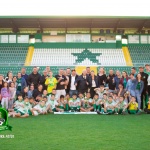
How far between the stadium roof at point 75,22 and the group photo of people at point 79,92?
1570 cm

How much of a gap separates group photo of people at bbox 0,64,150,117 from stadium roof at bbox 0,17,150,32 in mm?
15699

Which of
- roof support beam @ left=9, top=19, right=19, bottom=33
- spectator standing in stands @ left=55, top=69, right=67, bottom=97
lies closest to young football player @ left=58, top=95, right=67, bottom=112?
spectator standing in stands @ left=55, top=69, right=67, bottom=97

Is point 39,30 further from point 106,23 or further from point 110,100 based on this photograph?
point 110,100

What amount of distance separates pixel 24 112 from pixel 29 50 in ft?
60.1

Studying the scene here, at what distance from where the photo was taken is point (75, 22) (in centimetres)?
2756

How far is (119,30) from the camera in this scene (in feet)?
95.7

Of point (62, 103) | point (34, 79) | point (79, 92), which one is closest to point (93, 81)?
point (79, 92)

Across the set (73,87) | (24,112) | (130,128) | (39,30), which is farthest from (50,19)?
(130,128)

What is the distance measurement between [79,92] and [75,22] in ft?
55.1

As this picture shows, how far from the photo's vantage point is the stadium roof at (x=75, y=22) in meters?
26.7

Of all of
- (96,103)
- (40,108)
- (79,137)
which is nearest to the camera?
(79,137)

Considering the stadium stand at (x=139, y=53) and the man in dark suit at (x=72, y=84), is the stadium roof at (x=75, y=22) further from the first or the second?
the man in dark suit at (x=72, y=84)

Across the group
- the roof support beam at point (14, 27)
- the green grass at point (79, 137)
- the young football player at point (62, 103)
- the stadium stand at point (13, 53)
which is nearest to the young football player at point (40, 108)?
the young football player at point (62, 103)

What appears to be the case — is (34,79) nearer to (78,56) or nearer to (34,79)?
(34,79)
